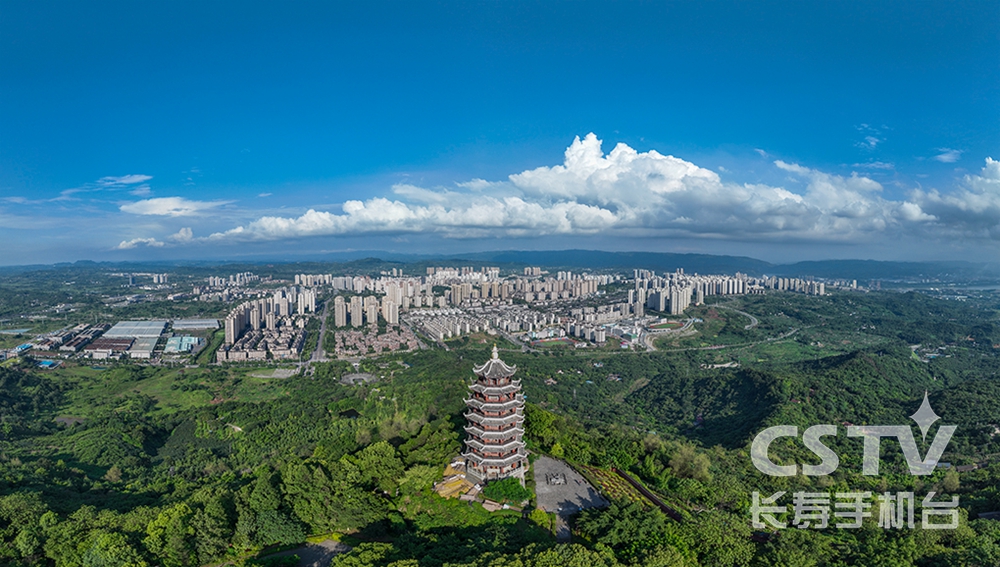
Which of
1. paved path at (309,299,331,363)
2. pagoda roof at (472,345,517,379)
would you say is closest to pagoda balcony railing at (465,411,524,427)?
pagoda roof at (472,345,517,379)

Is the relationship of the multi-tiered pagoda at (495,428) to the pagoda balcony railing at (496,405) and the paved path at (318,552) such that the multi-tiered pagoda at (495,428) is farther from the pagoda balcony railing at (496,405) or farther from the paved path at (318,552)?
the paved path at (318,552)

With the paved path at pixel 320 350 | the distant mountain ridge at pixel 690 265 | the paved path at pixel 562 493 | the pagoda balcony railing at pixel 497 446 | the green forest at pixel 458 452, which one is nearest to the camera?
the green forest at pixel 458 452

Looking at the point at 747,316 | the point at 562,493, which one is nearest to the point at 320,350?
the point at 562,493

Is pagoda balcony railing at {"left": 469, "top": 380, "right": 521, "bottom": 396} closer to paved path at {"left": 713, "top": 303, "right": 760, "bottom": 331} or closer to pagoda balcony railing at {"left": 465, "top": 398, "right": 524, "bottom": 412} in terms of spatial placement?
pagoda balcony railing at {"left": 465, "top": 398, "right": 524, "bottom": 412}

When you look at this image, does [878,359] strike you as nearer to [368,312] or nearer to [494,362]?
[494,362]

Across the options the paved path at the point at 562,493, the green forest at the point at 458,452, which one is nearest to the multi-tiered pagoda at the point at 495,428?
the paved path at the point at 562,493

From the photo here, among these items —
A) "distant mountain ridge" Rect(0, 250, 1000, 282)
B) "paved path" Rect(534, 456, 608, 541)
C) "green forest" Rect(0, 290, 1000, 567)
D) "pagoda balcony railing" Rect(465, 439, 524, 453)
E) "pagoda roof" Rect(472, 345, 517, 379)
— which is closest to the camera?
"green forest" Rect(0, 290, 1000, 567)
